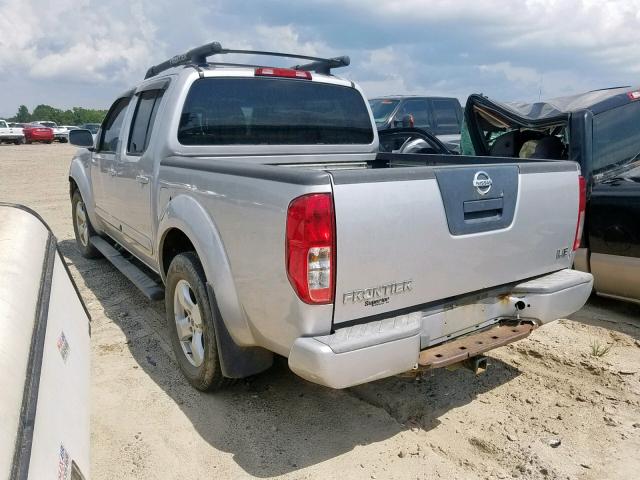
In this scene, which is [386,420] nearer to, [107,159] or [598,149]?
[598,149]

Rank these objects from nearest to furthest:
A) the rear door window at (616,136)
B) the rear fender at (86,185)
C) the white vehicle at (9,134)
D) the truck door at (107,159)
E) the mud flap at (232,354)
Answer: the mud flap at (232,354), the rear door window at (616,136), the truck door at (107,159), the rear fender at (86,185), the white vehicle at (9,134)

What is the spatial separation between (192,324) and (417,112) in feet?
26.7

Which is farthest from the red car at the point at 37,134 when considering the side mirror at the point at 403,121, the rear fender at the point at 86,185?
the rear fender at the point at 86,185

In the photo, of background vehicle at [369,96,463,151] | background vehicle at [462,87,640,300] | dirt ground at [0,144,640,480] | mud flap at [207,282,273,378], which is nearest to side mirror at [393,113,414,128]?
background vehicle at [369,96,463,151]

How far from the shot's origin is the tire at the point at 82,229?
6.32 meters

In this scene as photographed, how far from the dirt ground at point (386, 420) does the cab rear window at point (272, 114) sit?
65.8 inches

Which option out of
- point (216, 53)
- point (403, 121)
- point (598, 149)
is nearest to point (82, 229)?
point (216, 53)

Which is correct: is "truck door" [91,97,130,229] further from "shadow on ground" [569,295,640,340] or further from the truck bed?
"shadow on ground" [569,295,640,340]

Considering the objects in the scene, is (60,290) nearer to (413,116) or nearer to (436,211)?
(436,211)

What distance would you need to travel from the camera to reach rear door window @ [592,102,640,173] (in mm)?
4688

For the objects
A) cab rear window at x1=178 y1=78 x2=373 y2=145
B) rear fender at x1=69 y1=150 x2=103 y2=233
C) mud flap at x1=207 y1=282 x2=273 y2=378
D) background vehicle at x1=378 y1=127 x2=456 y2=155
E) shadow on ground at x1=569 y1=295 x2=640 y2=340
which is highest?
cab rear window at x1=178 y1=78 x2=373 y2=145

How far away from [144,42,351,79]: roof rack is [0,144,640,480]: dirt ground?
217 cm

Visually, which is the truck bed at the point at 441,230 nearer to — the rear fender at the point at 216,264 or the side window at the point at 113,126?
the rear fender at the point at 216,264

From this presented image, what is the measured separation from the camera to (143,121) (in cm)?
433
